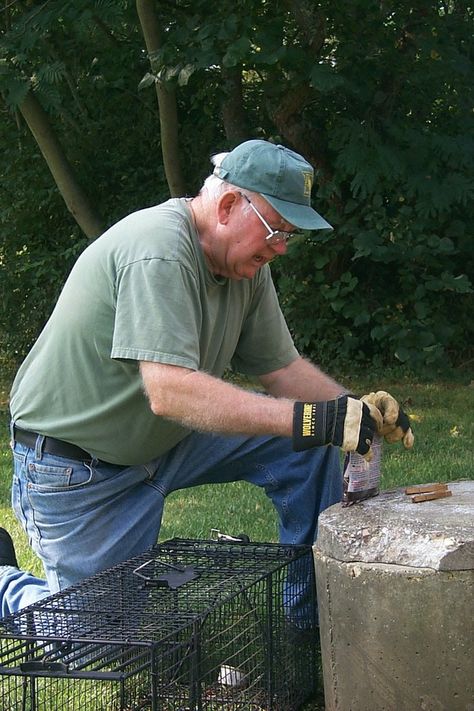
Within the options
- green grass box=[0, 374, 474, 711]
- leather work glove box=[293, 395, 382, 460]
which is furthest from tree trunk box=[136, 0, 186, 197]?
leather work glove box=[293, 395, 382, 460]

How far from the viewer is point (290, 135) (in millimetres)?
9500

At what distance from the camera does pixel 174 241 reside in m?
3.08

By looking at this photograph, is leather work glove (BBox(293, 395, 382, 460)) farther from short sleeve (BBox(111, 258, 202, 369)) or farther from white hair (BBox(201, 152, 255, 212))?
white hair (BBox(201, 152, 255, 212))

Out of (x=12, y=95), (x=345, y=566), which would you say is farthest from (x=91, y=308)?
(x=12, y=95)

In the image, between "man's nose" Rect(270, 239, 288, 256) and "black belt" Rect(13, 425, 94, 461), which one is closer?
"man's nose" Rect(270, 239, 288, 256)

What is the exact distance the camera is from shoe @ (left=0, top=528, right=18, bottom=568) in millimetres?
3768

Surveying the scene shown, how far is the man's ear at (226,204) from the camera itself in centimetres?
317

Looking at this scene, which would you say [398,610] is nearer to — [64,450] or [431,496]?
[431,496]

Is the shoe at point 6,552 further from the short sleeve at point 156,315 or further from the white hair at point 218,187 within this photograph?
the white hair at point 218,187

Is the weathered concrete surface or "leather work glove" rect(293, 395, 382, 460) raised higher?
"leather work glove" rect(293, 395, 382, 460)

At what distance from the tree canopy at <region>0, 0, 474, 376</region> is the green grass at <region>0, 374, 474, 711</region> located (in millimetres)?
1679

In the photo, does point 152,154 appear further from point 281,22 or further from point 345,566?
point 345,566

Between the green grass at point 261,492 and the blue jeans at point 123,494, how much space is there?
70cm

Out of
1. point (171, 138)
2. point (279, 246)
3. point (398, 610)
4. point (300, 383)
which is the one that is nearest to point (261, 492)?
point (300, 383)
